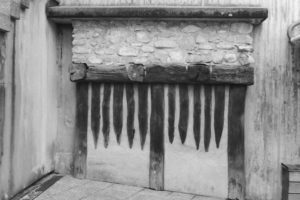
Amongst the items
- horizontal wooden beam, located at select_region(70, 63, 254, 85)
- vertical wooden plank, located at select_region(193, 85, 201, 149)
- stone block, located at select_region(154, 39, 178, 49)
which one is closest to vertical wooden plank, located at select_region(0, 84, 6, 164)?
horizontal wooden beam, located at select_region(70, 63, 254, 85)

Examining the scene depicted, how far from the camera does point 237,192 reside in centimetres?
468

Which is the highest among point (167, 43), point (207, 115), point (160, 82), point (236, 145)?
point (167, 43)

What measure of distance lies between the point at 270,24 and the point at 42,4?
3034 mm

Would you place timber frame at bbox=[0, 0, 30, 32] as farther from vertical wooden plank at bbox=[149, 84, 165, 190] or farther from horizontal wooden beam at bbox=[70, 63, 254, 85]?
vertical wooden plank at bbox=[149, 84, 165, 190]

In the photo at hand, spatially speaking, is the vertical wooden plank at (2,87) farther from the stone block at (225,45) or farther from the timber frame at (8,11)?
the stone block at (225,45)

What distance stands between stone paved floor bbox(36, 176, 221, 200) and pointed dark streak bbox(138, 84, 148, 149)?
0.62m

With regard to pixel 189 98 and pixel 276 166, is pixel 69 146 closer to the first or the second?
pixel 189 98

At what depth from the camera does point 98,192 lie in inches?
179

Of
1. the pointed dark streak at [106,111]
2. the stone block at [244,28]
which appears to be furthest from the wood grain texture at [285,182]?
the pointed dark streak at [106,111]

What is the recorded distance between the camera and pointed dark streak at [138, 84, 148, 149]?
4875mm

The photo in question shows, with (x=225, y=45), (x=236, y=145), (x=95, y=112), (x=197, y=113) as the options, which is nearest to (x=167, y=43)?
(x=225, y=45)

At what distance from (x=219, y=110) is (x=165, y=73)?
85 centimetres

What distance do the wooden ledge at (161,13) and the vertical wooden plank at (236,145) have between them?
2.98ft

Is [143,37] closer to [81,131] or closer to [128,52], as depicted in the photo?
[128,52]
